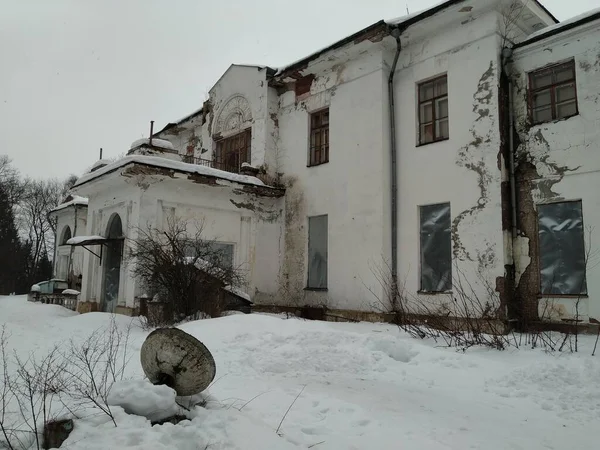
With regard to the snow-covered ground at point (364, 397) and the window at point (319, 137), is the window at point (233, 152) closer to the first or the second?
the window at point (319, 137)

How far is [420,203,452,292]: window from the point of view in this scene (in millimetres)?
11398

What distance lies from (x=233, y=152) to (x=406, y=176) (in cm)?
721

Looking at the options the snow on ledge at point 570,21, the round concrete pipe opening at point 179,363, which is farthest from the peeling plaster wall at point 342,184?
the round concrete pipe opening at point 179,363

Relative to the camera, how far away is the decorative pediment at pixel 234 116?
1664 cm

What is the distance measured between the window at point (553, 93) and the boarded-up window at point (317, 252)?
20.6ft

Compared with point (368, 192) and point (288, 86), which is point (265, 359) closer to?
point (368, 192)

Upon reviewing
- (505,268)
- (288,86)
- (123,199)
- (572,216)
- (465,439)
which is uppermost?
(288,86)

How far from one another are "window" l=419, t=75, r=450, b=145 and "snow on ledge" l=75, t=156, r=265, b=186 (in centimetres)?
521

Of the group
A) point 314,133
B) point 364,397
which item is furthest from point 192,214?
point 364,397

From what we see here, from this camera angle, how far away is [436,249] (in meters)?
11.7

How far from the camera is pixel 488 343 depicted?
731 centimetres

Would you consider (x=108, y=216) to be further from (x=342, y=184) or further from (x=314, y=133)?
(x=342, y=184)

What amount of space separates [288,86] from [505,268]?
9.09m

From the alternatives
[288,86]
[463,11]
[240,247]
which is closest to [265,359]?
[240,247]
